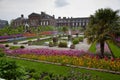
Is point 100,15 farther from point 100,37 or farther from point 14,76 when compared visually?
point 14,76

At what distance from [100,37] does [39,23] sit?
66.3 metres

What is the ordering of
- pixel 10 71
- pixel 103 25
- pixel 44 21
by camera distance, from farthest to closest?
pixel 44 21
pixel 103 25
pixel 10 71

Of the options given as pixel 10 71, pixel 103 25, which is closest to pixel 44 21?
pixel 103 25

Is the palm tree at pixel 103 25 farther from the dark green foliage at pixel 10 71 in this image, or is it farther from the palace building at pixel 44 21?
the palace building at pixel 44 21

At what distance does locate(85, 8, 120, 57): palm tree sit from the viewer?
41.5 ft

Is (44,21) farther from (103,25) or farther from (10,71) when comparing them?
(10,71)

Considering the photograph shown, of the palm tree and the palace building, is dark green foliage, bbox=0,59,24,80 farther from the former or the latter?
the palace building

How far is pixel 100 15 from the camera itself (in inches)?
509

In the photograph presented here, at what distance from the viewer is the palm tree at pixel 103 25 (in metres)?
12.7

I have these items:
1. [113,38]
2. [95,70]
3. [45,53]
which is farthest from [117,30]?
[45,53]

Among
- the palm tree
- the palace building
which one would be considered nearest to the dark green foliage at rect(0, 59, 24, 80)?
the palm tree

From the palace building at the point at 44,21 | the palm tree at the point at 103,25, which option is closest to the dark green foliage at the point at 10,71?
the palm tree at the point at 103,25

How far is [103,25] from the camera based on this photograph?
42.6 ft

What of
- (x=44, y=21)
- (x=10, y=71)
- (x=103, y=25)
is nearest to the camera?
(x=10, y=71)
